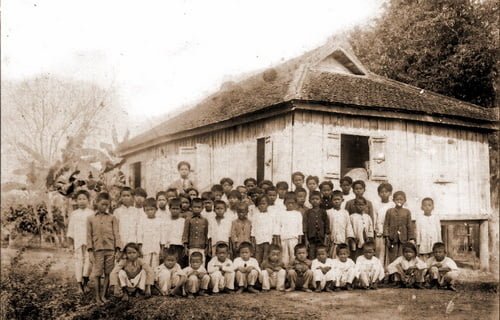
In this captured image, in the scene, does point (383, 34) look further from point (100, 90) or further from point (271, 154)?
point (100, 90)

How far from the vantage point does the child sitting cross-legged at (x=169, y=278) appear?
557cm

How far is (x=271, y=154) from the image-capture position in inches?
292

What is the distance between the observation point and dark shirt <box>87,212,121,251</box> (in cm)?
547

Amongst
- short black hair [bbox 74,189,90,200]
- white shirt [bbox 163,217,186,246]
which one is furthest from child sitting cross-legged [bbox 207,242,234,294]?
short black hair [bbox 74,189,90,200]

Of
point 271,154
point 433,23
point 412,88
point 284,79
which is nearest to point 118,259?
point 271,154

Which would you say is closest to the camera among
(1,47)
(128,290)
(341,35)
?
(128,290)

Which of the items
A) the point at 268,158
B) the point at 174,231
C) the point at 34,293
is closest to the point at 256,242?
the point at 174,231

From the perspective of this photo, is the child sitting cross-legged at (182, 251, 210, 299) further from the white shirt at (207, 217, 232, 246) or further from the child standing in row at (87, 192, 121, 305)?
the child standing in row at (87, 192, 121, 305)

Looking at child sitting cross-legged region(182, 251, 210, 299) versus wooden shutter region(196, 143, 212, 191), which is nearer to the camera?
child sitting cross-legged region(182, 251, 210, 299)

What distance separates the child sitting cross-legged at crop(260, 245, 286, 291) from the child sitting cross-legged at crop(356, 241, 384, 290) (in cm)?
96

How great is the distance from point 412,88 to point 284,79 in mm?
1827

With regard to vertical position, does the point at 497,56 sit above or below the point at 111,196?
above

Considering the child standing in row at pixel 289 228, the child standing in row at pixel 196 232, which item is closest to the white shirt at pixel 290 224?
the child standing in row at pixel 289 228

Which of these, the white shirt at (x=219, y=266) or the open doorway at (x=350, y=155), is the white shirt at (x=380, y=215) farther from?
the open doorway at (x=350, y=155)
